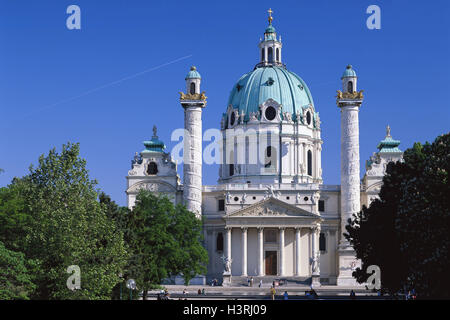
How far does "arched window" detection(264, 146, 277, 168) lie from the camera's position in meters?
111

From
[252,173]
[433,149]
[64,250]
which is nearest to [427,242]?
[433,149]

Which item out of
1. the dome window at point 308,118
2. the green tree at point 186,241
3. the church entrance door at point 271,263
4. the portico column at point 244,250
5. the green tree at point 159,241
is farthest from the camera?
Answer: the dome window at point 308,118

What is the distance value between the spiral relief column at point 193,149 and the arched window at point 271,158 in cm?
1248

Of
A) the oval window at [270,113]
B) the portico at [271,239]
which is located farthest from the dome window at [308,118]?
the portico at [271,239]

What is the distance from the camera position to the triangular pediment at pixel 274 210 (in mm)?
99438

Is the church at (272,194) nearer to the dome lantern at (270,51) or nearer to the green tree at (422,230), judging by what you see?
the dome lantern at (270,51)

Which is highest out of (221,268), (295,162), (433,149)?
(295,162)

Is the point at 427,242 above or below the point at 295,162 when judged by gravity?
below

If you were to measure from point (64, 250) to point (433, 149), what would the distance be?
22.7m

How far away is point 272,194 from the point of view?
99.9 m

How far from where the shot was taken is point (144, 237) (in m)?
64.4

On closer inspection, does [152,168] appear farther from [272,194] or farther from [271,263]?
[271,263]
